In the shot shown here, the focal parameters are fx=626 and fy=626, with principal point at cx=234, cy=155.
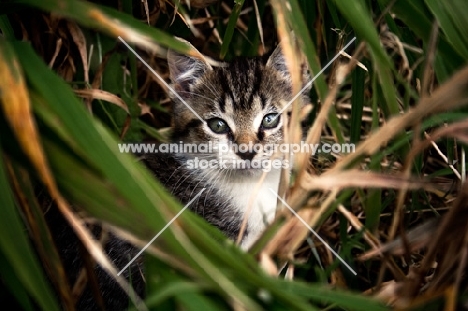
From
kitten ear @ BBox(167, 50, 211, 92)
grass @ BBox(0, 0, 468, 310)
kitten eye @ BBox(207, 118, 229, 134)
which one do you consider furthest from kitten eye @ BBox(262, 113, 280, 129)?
grass @ BBox(0, 0, 468, 310)

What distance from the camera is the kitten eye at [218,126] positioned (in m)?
1.65

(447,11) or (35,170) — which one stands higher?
(447,11)

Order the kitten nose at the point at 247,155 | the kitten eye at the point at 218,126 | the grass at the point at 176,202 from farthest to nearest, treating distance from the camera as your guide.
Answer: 1. the kitten eye at the point at 218,126
2. the kitten nose at the point at 247,155
3. the grass at the point at 176,202

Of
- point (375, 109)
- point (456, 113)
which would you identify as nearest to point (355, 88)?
point (375, 109)

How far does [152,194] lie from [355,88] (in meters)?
0.68

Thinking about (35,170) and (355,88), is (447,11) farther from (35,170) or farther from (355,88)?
(35,170)

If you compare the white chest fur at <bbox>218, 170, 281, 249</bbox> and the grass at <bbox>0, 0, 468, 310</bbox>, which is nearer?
the grass at <bbox>0, 0, 468, 310</bbox>

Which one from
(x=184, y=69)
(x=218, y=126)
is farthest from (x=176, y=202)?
(x=184, y=69)

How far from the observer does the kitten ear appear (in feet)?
5.49

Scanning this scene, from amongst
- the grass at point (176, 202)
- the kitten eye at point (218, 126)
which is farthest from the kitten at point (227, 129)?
the grass at point (176, 202)

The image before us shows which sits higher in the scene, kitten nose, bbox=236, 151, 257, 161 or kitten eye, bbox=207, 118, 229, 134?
kitten eye, bbox=207, 118, 229, 134

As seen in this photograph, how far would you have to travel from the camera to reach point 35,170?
2.86ft

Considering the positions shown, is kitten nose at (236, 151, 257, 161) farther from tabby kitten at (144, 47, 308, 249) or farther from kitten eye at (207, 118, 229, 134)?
kitten eye at (207, 118, 229, 134)

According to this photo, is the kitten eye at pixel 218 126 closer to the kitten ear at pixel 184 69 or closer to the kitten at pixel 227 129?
the kitten at pixel 227 129
